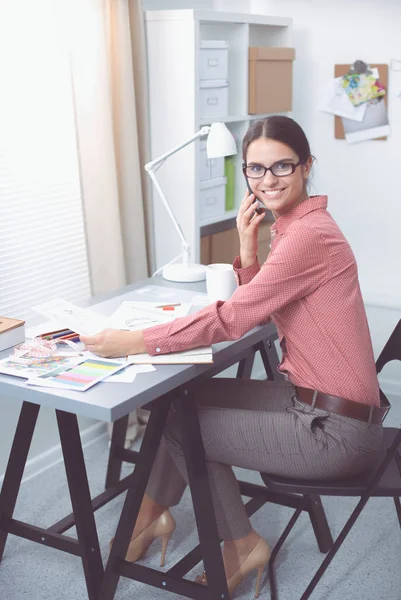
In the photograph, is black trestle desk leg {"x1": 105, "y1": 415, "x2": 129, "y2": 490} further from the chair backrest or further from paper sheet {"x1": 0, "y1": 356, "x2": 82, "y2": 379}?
the chair backrest

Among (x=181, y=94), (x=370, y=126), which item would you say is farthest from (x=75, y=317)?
(x=370, y=126)

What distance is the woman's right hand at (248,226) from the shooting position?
7.04 feet

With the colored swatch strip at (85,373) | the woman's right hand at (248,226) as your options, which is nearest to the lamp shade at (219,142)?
the woman's right hand at (248,226)

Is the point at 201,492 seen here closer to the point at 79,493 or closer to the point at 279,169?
the point at 79,493

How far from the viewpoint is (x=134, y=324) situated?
2.05 metres

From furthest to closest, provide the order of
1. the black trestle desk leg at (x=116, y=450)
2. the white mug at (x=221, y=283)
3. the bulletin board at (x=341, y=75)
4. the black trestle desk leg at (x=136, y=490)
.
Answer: the bulletin board at (x=341, y=75) → the black trestle desk leg at (x=116, y=450) → the white mug at (x=221, y=283) → the black trestle desk leg at (x=136, y=490)

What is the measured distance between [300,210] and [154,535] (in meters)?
1.03

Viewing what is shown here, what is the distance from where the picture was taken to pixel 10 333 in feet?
6.40

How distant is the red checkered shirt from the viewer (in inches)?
72.7

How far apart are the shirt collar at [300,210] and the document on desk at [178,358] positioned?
369mm

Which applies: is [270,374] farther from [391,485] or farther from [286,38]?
[286,38]

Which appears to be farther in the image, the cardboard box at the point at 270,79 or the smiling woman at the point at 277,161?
the cardboard box at the point at 270,79

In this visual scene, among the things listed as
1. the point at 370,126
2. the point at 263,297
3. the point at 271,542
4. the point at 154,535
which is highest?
the point at 370,126

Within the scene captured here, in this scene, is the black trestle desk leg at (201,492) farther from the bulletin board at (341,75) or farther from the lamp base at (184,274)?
the bulletin board at (341,75)
